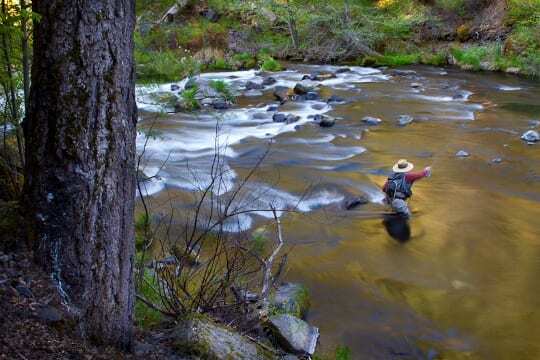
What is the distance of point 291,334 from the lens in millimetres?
4555

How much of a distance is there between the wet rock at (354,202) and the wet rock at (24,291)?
696 centimetres

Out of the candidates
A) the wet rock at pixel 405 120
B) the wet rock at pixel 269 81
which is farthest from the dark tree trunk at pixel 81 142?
the wet rock at pixel 269 81

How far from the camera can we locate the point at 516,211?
905 centimetres

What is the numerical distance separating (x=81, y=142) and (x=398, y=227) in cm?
665

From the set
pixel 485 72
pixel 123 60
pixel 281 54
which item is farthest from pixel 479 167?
pixel 281 54

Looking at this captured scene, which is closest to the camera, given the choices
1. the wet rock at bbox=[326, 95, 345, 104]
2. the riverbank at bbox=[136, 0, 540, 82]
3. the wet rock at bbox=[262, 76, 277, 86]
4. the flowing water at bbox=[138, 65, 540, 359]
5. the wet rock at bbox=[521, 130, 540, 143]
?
the flowing water at bbox=[138, 65, 540, 359]

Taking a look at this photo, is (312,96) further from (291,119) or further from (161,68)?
(161,68)

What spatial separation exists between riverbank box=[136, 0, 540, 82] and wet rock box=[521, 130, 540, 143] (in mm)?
9471

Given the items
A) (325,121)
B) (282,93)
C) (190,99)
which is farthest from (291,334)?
(282,93)

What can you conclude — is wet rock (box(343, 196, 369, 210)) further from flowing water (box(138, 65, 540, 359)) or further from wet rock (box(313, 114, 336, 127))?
wet rock (box(313, 114, 336, 127))

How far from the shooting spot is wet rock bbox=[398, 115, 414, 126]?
1453cm

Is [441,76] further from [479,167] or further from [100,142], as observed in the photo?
[100,142]

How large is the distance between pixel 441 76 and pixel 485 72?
6.93ft

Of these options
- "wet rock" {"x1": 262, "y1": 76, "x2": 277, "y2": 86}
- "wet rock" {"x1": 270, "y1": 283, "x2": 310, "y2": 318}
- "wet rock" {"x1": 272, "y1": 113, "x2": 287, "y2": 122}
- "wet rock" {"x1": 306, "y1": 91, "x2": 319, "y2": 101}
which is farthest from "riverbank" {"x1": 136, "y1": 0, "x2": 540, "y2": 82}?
"wet rock" {"x1": 270, "y1": 283, "x2": 310, "y2": 318}
